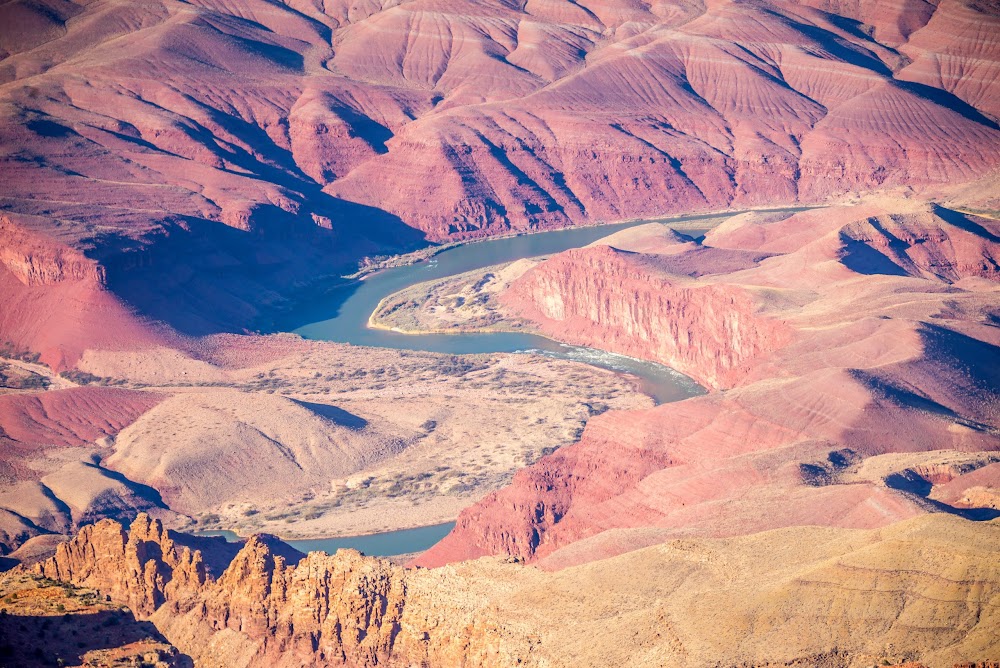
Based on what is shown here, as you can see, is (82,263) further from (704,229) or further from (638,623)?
(638,623)

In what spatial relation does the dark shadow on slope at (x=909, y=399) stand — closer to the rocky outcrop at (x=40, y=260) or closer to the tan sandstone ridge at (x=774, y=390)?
the tan sandstone ridge at (x=774, y=390)

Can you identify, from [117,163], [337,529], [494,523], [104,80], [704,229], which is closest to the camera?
[494,523]

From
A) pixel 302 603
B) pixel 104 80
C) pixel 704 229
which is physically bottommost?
pixel 704 229

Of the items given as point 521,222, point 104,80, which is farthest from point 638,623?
point 104,80

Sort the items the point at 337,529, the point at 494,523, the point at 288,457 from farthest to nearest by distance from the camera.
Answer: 1. the point at 288,457
2. the point at 337,529
3. the point at 494,523

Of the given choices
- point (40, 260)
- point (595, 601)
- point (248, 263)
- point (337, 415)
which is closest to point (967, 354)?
point (337, 415)

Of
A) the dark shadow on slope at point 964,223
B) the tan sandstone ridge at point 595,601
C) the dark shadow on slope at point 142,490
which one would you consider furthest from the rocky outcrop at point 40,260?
the dark shadow on slope at point 964,223

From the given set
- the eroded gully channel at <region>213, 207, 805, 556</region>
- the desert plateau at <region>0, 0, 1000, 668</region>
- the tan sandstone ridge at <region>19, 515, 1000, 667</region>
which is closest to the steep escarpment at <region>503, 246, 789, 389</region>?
the desert plateau at <region>0, 0, 1000, 668</region>

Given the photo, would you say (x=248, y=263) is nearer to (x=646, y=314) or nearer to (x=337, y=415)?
(x=646, y=314)
